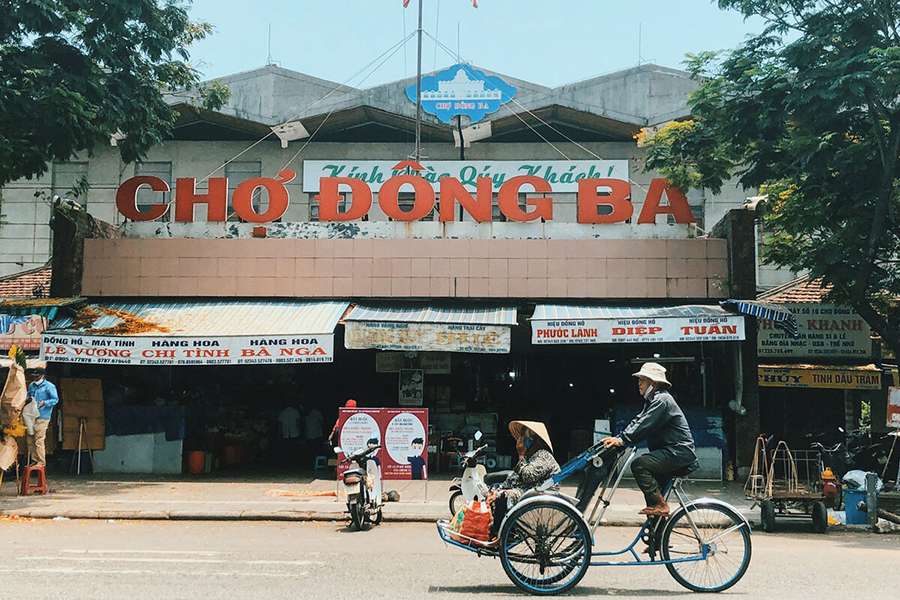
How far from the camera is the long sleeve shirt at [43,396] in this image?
44.8ft

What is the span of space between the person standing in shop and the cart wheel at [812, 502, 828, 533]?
10.8 meters

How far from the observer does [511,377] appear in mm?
21109

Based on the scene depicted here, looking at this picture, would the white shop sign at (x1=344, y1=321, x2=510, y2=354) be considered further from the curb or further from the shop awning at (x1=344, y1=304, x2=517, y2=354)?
the curb

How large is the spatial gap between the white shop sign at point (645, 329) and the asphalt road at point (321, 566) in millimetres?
4400

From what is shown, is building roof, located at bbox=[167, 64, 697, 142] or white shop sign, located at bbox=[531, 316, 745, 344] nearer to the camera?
white shop sign, located at bbox=[531, 316, 745, 344]

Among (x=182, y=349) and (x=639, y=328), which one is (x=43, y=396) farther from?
(x=639, y=328)

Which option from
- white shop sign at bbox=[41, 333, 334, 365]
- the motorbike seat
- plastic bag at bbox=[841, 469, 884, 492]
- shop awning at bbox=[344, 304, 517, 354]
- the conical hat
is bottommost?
plastic bag at bbox=[841, 469, 884, 492]

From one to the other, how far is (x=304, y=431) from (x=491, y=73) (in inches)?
428

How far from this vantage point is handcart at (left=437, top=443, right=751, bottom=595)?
23.0 ft

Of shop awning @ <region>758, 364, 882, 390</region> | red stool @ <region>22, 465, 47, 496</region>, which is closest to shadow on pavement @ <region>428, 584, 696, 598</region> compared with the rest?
red stool @ <region>22, 465, 47, 496</region>

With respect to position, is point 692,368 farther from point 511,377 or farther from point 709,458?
point 511,377

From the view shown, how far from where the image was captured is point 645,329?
1497 centimetres

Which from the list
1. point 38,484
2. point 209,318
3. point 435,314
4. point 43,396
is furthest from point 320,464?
point 43,396

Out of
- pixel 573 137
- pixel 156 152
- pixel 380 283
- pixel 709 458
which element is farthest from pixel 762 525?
pixel 156 152
